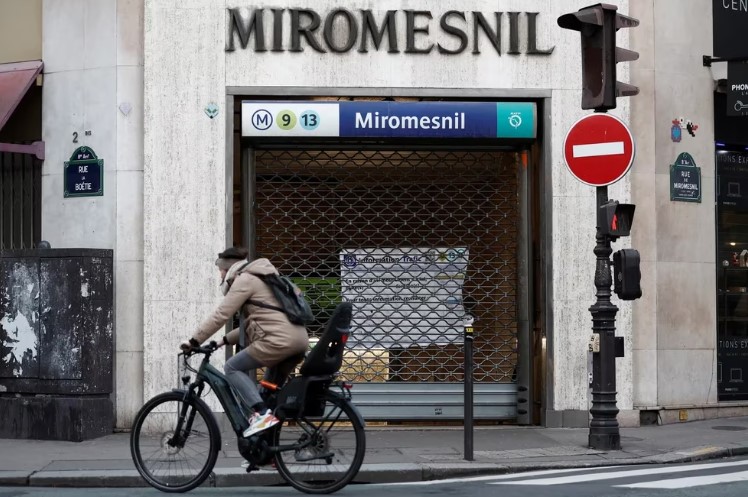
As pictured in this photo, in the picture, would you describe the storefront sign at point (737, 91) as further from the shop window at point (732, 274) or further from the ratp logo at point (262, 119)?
the ratp logo at point (262, 119)

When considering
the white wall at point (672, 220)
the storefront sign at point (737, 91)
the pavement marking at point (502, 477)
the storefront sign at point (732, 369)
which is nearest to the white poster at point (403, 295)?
the white wall at point (672, 220)

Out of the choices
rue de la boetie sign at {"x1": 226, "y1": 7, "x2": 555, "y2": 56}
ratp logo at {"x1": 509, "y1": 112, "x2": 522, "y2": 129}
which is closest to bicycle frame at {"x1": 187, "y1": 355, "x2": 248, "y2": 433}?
rue de la boetie sign at {"x1": 226, "y1": 7, "x2": 555, "y2": 56}

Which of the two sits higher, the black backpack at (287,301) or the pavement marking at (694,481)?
the black backpack at (287,301)

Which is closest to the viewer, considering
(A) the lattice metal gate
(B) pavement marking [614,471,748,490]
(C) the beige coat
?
(C) the beige coat

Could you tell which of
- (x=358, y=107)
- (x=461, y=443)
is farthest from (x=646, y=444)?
(x=358, y=107)

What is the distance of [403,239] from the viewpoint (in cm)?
1369

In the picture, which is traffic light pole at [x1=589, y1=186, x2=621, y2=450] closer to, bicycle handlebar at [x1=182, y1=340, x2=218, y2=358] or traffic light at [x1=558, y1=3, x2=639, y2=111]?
traffic light at [x1=558, y1=3, x2=639, y2=111]

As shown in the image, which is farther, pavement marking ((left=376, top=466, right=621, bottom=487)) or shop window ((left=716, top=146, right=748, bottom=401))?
shop window ((left=716, top=146, right=748, bottom=401))

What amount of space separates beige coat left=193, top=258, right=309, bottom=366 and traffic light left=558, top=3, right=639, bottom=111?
4.05m

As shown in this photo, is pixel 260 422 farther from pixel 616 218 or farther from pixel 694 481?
pixel 616 218

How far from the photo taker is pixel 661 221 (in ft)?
45.2

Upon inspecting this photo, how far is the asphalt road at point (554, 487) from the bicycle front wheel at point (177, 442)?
0.50ft

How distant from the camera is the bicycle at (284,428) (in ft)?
28.9

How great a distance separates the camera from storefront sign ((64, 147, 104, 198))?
1324 cm
